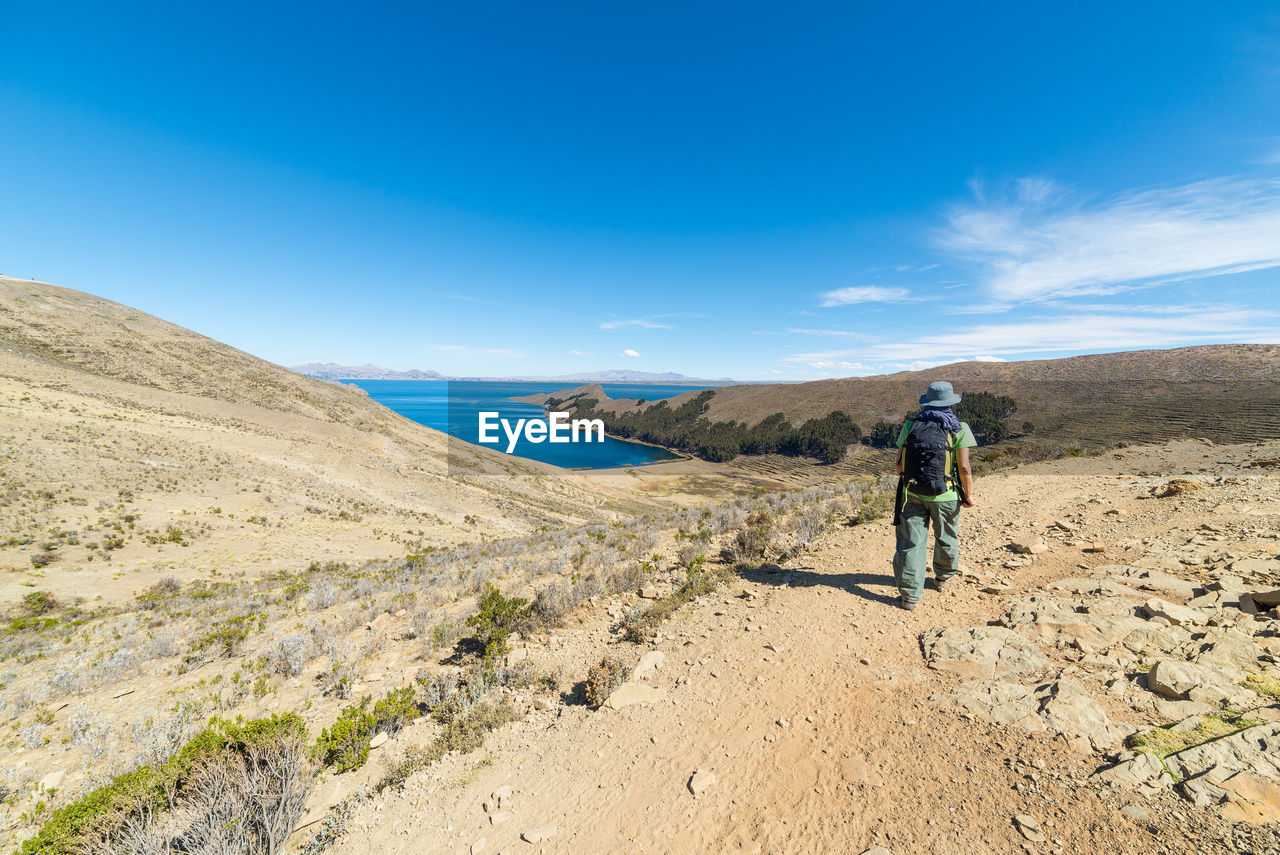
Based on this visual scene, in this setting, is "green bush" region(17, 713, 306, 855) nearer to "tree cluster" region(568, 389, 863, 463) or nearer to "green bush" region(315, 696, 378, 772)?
"green bush" region(315, 696, 378, 772)

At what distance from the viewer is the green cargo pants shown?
209 inches

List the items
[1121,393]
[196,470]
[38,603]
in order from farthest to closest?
[1121,393] < [196,470] < [38,603]

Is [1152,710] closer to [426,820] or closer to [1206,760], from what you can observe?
[1206,760]

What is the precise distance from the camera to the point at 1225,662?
3367 mm

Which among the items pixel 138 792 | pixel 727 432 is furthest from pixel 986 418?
pixel 138 792

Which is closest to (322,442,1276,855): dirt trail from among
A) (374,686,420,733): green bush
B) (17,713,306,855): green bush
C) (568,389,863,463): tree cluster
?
(374,686,420,733): green bush

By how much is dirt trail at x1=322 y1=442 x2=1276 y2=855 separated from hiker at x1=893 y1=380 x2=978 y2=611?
0.40 meters

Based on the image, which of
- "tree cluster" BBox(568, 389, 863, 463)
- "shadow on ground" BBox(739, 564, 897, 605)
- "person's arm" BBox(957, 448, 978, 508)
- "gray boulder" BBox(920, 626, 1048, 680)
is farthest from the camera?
"tree cluster" BBox(568, 389, 863, 463)

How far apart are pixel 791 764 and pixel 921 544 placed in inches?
132

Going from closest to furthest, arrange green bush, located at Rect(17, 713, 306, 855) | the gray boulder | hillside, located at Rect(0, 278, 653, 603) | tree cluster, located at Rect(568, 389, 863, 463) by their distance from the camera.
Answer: green bush, located at Rect(17, 713, 306, 855) < the gray boulder < hillside, located at Rect(0, 278, 653, 603) < tree cluster, located at Rect(568, 389, 863, 463)

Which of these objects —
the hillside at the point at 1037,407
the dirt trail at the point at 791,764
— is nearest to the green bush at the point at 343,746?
the dirt trail at the point at 791,764

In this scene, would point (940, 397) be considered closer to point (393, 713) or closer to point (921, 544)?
point (921, 544)

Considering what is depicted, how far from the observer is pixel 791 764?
128 inches

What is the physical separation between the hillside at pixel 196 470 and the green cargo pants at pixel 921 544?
874 inches
